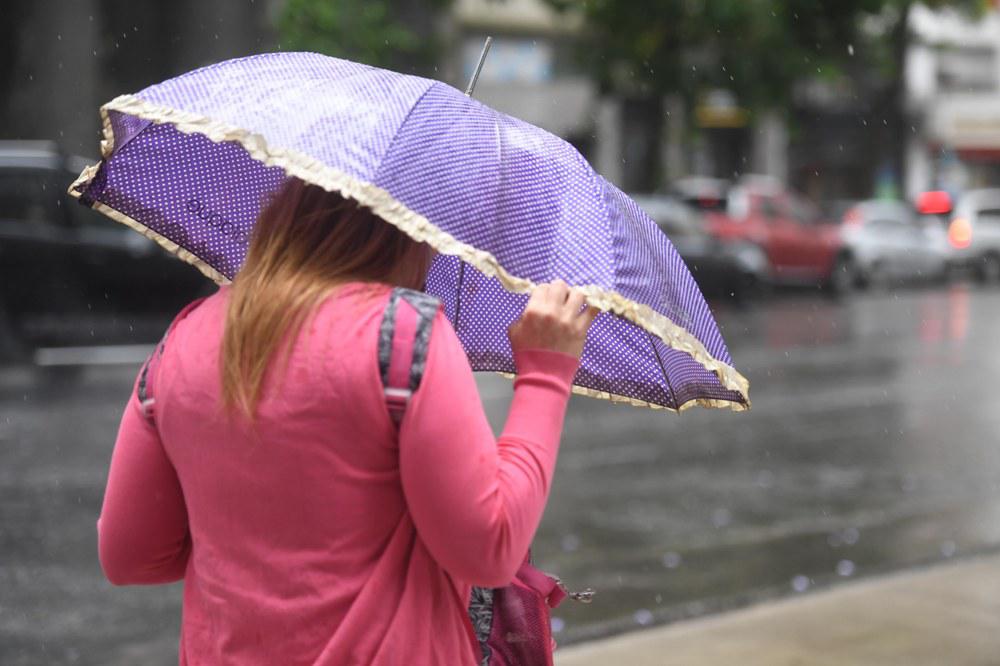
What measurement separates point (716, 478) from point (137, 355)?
6891mm

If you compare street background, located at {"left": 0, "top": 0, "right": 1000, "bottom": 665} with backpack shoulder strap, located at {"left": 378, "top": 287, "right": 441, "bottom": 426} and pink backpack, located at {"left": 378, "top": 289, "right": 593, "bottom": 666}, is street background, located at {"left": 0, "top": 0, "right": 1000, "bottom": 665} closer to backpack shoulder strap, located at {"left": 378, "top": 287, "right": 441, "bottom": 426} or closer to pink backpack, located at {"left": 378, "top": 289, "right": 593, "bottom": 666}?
pink backpack, located at {"left": 378, "top": 289, "right": 593, "bottom": 666}

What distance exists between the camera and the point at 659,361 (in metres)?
2.48

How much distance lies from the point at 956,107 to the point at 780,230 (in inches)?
999

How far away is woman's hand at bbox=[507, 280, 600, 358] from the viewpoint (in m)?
1.96

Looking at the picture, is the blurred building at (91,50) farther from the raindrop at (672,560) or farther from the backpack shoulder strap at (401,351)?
the backpack shoulder strap at (401,351)

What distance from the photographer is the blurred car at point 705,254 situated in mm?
19734

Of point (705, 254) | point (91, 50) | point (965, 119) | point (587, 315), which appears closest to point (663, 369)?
point (587, 315)

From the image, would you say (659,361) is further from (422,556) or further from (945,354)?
(945,354)

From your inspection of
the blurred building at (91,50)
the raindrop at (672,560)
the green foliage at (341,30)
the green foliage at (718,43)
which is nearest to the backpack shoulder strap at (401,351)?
the raindrop at (672,560)

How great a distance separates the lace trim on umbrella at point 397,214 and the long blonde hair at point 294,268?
49 mm

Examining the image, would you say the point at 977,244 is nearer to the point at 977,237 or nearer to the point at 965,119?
the point at 977,237

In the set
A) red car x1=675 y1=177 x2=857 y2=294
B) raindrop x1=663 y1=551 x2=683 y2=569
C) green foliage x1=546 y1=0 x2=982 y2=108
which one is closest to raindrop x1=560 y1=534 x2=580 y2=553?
raindrop x1=663 y1=551 x2=683 y2=569

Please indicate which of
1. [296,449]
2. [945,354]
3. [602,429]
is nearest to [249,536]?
[296,449]

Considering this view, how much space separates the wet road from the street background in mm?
24
